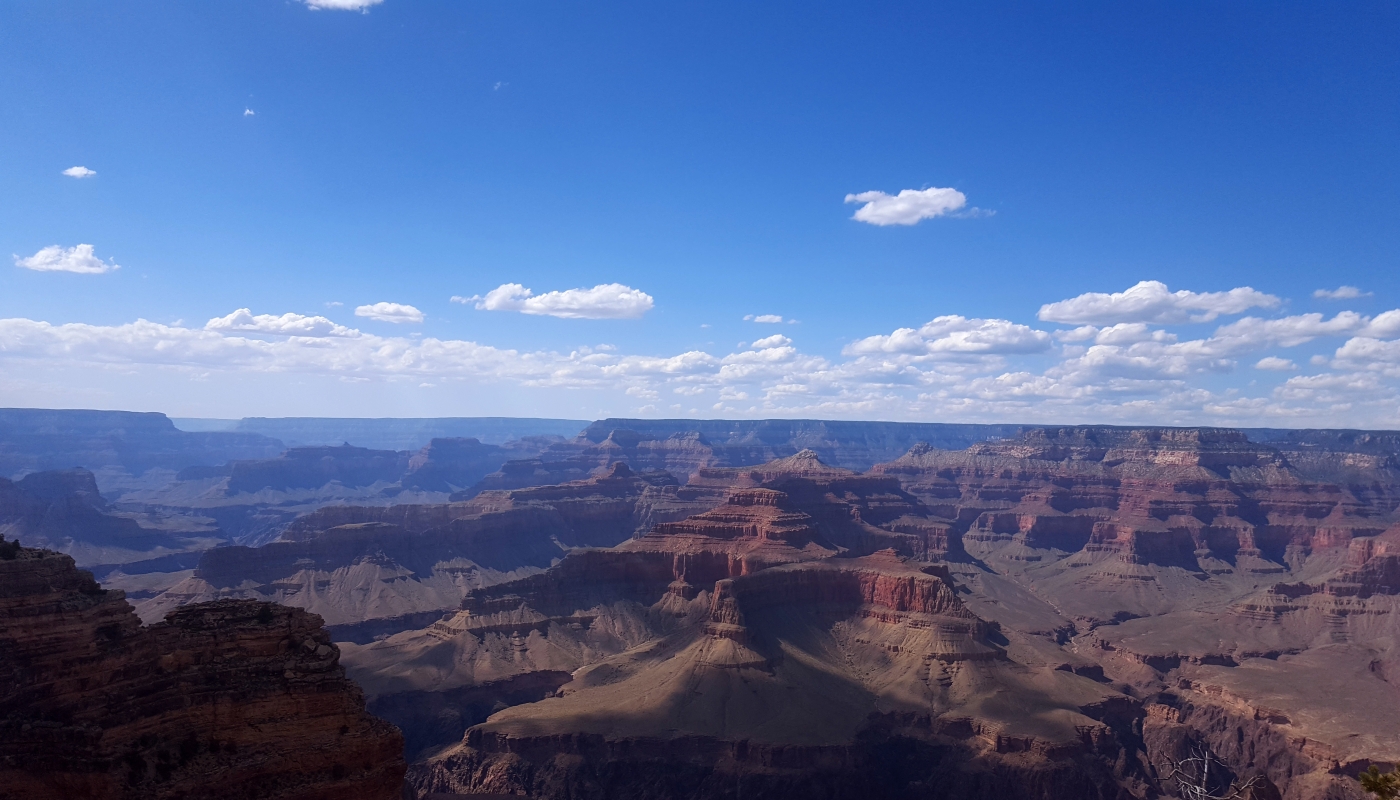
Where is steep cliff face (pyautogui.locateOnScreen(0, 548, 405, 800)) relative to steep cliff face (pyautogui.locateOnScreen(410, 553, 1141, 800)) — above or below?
above

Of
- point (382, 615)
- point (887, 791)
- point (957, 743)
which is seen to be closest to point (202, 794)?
point (887, 791)

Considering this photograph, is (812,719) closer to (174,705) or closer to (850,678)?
(850,678)

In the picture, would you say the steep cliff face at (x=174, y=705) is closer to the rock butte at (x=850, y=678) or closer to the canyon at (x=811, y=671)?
the canyon at (x=811, y=671)

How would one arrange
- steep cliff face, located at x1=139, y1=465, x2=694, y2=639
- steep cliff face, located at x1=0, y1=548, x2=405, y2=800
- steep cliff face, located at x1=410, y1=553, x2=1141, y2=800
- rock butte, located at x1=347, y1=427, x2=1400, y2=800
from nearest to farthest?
steep cliff face, located at x1=0, y1=548, x2=405, y2=800
steep cliff face, located at x1=410, y1=553, x2=1141, y2=800
rock butte, located at x1=347, y1=427, x2=1400, y2=800
steep cliff face, located at x1=139, y1=465, x2=694, y2=639

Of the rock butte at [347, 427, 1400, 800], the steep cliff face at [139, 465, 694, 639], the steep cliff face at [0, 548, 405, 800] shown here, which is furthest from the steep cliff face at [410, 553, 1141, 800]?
the steep cliff face at [139, 465, 694, 639]

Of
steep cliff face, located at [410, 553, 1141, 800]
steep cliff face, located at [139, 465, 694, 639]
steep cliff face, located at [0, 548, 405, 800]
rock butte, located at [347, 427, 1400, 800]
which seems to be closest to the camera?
steep cliff face, located at [0, 548, 405, 800]

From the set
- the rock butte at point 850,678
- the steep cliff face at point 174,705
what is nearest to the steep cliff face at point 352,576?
the rock butte at point 850,678

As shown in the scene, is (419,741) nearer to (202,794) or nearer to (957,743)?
(957,743)

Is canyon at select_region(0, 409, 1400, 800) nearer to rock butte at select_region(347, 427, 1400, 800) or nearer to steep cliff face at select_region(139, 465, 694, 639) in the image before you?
rock butte at select_region(347, 427, 1400, 800)

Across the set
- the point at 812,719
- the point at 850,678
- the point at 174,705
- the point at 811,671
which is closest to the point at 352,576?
the point at 811,671
